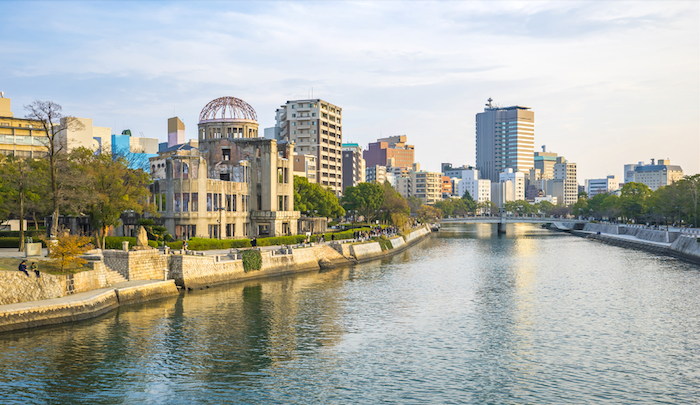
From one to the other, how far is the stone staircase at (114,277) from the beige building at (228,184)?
2426cm

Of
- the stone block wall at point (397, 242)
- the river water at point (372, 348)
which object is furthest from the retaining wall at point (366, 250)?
the river water at point (372, 348)

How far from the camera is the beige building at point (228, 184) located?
Result: 253 feet

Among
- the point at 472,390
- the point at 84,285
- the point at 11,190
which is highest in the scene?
the point at 11,190

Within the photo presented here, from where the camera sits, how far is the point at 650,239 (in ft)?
403

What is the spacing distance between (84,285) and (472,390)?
3386 centimetres

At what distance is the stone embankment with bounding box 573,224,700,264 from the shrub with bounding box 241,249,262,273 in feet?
224

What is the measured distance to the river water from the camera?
29.1 metres

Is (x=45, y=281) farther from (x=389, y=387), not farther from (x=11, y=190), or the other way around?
(x=389, y=387)

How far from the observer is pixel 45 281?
43281 millimetres

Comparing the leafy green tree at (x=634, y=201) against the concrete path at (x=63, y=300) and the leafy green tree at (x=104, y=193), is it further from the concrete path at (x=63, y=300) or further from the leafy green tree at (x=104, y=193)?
the concrete path at (x=63, y=300)

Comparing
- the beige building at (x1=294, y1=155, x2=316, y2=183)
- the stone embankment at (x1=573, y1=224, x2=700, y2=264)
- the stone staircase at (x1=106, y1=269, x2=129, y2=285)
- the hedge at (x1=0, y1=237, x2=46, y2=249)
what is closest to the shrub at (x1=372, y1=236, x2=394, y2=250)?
the stone embankment at (x1=573, y1=224, x2=700, y2=264)

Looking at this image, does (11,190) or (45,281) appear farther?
(11,190)

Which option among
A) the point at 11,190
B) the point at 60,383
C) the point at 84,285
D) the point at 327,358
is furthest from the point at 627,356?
the point at 11,190

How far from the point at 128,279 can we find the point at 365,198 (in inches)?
3775
